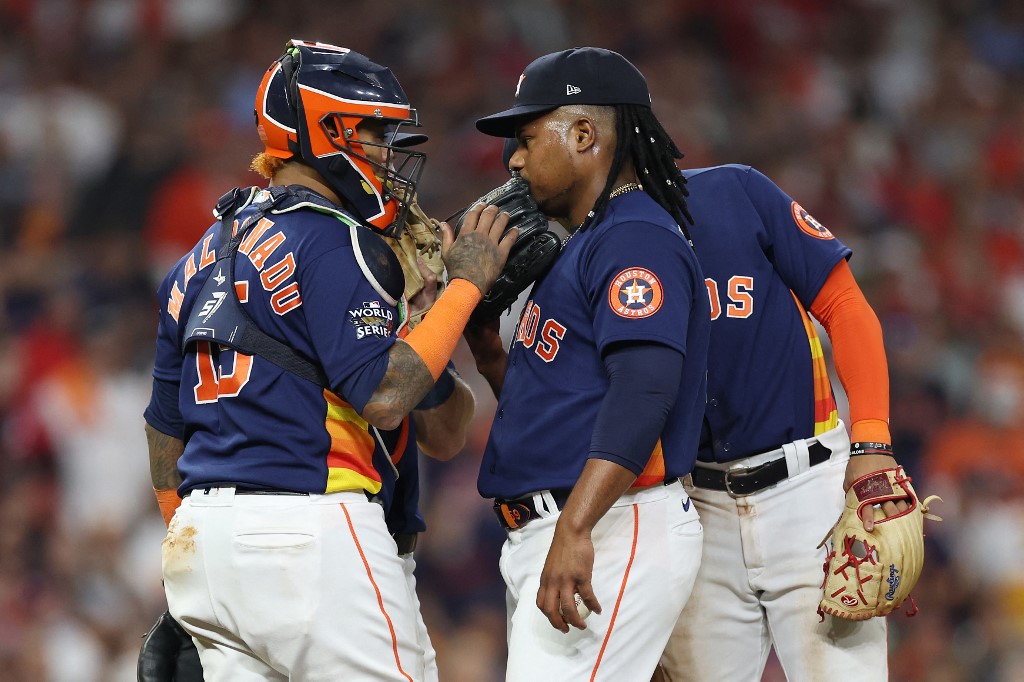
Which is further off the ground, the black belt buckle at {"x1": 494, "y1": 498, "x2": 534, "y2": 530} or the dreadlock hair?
the dreadlock hair

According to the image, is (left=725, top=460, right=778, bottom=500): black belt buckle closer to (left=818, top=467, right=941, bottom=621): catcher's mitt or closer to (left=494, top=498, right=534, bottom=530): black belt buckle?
(left=818, top=467, right=941, bottom=621): catcher's mitt

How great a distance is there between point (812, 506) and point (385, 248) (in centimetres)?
139

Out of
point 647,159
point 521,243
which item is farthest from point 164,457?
point 647,159

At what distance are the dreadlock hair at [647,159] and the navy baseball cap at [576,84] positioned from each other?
0.05 meters

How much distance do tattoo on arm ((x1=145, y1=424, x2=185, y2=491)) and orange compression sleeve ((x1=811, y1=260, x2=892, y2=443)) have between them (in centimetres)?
189

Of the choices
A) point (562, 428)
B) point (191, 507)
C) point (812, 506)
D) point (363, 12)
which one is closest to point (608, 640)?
point (562, 428)

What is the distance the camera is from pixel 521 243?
3.17 m

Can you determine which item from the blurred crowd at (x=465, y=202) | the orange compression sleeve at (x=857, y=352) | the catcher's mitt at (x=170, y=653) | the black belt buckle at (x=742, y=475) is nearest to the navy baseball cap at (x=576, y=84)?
the orange compression sleeve at (x=857, y=352)

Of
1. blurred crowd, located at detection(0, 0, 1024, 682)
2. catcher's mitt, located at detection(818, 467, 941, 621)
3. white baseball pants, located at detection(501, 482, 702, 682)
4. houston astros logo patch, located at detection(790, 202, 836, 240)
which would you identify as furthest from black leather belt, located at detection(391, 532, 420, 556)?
blurred crowd, located at detection(0, 0, 1024, 682)

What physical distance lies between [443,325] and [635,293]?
513 millimetres

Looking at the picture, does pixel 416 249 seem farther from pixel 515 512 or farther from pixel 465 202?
pixel 465 202

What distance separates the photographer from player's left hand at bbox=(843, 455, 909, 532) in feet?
10.4

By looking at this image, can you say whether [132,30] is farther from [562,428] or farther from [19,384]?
[562,428]

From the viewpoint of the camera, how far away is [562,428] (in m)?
3.02
